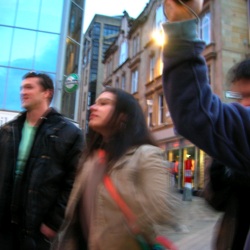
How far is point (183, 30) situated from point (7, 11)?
16463mm

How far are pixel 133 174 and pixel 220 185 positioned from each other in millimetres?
548

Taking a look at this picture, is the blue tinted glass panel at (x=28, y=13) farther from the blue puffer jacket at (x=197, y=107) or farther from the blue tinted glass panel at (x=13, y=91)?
the blue puffer jacket at (x=197, y=107)

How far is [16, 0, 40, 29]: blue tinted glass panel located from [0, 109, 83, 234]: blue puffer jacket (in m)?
14.3

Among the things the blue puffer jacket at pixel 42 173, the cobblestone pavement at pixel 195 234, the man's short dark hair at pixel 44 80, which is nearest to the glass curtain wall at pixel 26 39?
the cobblestone pavement at pixel 195 234

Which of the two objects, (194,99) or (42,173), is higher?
(194,99)

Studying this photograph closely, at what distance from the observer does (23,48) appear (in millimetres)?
15367

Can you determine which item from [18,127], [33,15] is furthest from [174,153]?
[18,127]

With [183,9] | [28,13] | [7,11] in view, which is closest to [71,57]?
[28,13]

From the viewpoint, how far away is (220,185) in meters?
1.32

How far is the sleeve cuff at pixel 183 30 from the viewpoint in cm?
90

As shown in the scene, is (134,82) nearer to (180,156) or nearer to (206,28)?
(206,28)

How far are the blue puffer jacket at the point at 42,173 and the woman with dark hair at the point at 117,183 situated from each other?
0.32 metres

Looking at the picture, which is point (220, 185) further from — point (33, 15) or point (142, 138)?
point (33, 15)

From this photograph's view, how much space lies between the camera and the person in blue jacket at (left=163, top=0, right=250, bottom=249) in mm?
906
